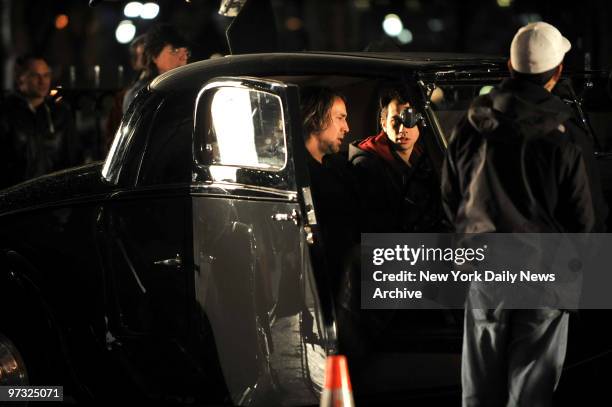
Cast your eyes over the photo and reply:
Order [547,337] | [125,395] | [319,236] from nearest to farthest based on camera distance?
[547,337] < [319,236] < [125,395]

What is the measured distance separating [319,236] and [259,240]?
298 mm

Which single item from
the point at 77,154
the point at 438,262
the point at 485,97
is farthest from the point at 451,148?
the point at 77,154

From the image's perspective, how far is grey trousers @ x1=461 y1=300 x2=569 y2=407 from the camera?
4840 mm

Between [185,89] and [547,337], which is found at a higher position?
[185,89]

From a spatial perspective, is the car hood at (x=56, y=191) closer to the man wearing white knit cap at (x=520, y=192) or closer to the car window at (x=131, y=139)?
the car window at (x=131, y=139)

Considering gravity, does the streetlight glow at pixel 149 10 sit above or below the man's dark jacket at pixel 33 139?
above

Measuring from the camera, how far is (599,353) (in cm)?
582

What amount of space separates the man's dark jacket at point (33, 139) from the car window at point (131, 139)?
368 cm

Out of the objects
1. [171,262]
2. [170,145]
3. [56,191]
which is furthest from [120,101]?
[171,262]

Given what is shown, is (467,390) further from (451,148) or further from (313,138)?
(313,138)

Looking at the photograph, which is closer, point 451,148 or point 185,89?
point 451,148

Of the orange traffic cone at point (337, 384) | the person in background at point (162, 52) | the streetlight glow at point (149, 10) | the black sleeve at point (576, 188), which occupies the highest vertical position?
the streetlight glow at point (149, 10)

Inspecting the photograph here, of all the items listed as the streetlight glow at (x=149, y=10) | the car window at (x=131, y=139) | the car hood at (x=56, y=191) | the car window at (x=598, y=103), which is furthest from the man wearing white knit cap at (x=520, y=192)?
the streetlight glow at (x=149, y=10)

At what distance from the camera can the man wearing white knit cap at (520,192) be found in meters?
4.73
